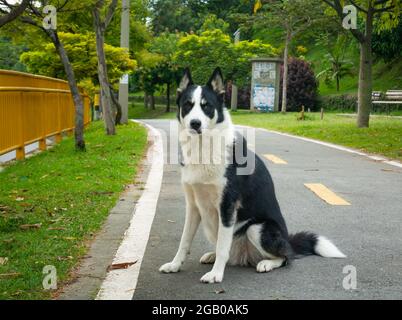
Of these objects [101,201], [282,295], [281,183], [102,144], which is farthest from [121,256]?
[102,144]

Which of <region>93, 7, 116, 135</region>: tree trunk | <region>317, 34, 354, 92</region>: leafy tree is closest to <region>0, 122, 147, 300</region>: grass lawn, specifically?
<region>93, 7, 116, 135</region>: tree trunk

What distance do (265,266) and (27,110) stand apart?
922cm

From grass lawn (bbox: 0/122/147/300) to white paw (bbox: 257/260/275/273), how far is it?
56.0 inches

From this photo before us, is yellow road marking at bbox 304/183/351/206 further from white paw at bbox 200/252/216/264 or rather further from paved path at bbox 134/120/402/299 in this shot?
white paw at bbox 200/252/216/264

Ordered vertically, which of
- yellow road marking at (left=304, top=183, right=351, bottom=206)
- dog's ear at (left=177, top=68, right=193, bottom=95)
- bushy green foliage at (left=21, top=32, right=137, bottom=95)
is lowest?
yellow road marking at (left=304, top=183, right=351, bottom=206)

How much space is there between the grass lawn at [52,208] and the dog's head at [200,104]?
1429 mm

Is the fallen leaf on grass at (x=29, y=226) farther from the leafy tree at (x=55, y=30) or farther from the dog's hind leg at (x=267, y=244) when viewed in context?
the leafy tree at (x=55, y=30)

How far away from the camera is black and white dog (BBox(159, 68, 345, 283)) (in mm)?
4609

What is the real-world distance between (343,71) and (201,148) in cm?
4278

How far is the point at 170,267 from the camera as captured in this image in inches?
189

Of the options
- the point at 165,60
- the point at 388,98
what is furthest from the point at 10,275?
the point at 165,60

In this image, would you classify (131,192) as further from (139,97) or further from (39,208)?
(139,97)

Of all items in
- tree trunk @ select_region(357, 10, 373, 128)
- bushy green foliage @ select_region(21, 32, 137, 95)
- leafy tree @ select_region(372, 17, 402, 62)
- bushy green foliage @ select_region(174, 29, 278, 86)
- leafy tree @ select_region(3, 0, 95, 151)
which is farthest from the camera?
bushy green foliage @ select_region(174, 29, 278, 86)
